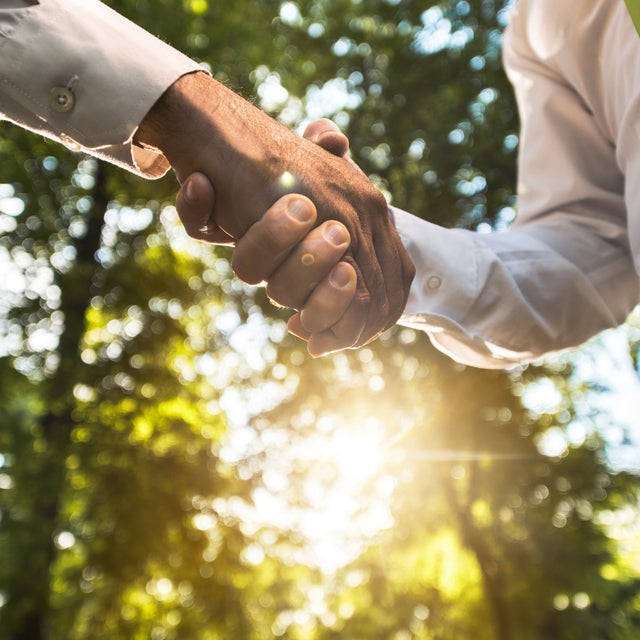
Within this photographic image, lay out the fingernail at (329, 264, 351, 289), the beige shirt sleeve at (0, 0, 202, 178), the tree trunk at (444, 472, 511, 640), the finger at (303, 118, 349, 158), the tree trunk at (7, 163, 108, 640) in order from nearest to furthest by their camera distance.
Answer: the beige shirt sleeve at (0, 0, 202, 178)
the fingernail at (329, 264, 351, 289)
the finger at (303, 118, 349, 158)
the tree trunk at (7, 163, 108, 640)
the tree trunk at (444, 472, 511, 640)

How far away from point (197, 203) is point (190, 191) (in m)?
0.03

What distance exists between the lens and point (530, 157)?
91.1 inches

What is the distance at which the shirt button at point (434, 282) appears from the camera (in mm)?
1862

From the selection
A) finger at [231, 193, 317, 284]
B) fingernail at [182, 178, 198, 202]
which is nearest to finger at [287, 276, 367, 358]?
finger at [231, 193, 317, 284]

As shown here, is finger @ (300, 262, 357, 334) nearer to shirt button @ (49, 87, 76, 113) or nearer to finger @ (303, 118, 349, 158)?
finger @ (303, 118, 349, 158)

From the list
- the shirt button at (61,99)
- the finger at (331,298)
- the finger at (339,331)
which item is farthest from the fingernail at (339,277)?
the shirt button at (61,99)

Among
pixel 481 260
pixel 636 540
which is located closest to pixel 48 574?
pixel 481 260

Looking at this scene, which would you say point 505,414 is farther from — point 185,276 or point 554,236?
point 554,236

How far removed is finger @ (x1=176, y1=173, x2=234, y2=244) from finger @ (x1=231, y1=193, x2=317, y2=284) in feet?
0.34

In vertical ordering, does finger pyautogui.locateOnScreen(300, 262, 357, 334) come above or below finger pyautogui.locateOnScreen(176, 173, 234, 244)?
below

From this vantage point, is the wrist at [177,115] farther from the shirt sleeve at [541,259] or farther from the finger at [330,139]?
the shirt sleeve at [541,259]

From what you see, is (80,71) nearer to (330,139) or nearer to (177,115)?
(177,115)

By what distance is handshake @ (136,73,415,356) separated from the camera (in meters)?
1.39

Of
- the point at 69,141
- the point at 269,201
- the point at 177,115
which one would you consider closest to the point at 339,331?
the point at 269,201
